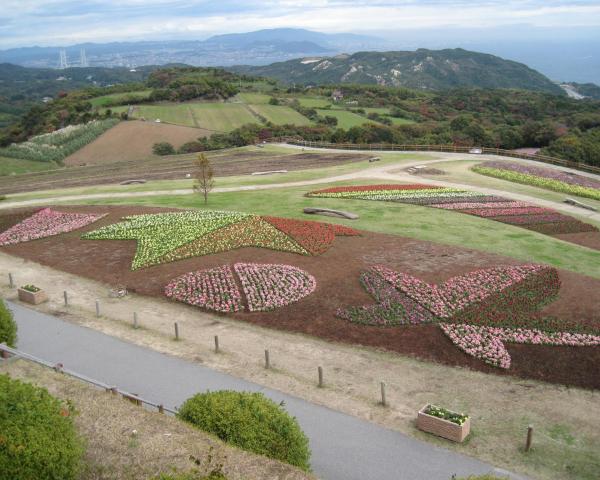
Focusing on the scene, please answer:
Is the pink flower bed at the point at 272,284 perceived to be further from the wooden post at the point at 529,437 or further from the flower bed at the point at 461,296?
the wooden post at the point at 529,437

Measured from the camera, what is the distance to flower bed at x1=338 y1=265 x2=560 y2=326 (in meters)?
23.8

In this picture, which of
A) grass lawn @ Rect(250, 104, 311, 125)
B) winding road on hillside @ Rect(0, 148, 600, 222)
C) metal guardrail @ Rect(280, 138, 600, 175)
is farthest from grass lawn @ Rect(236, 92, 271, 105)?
winding road on hillside @ Rect(0, 148, 600, 222)

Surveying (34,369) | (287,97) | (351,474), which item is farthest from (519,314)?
(287,97)

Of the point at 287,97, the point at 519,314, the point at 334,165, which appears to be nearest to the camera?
the point at 519,314

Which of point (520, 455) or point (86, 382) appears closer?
point (520, 455)

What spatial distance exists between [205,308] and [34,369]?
900cm

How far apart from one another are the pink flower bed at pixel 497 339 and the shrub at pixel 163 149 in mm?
80271

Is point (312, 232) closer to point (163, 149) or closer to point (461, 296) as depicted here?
point (461, 296)

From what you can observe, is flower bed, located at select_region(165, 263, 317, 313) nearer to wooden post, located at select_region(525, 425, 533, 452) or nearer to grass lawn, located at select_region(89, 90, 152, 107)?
wooden post, located at select_region(525, 425, 533, 452)

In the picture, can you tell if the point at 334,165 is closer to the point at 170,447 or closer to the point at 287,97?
the point at 170,447

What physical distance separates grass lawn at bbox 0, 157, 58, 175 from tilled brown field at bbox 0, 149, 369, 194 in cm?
882

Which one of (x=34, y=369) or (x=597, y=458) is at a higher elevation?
(x=34, y=369)

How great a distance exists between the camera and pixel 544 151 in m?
76.5

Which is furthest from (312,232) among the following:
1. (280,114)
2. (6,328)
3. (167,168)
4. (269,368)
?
(280,114)
